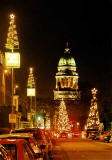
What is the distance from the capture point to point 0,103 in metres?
56.8

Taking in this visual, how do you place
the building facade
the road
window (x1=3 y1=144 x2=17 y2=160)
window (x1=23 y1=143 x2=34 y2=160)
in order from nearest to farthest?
window (x1=3 y1=144 x2=17 y2=160), window (x1=23 y1=143 x2=34 y2=160), the road, the building facade

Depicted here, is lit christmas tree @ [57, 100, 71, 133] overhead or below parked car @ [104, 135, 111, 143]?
overhead

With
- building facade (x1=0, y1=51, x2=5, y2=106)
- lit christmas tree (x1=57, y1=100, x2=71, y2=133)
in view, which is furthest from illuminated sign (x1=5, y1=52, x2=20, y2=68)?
lit christmas tree (x1=57, y1=100, x2=71, y2=133)

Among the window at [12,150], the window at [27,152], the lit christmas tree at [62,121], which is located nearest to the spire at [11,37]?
the window at [27,152]

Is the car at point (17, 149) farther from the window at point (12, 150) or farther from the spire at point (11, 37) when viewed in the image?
the spire at point (11, 37)

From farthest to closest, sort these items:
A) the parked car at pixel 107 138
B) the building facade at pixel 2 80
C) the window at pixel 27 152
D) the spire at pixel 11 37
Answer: the building facade at pixel 2 80, the parked car at pixel 107 138, the spire at pixel 11 37, the window at pixel 27 152

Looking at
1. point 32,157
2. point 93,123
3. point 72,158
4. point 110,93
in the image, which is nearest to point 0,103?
point 72,158

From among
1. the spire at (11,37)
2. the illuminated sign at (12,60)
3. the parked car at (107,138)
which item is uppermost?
the spire at (11,37)

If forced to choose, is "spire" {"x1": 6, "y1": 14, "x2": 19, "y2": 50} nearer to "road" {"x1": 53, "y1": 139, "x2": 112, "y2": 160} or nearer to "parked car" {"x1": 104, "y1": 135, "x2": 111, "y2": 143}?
"road" {"x1": 53, "y1": 139, "x2": 112, "y2": 160}

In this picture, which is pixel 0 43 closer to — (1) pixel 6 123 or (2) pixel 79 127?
(1) pixel 6 123

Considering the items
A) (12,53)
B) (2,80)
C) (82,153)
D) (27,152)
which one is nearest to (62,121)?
(2,80)

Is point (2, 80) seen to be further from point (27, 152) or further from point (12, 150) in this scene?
point (12, 150)

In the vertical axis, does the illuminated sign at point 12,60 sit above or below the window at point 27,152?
above

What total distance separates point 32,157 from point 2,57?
147ft
